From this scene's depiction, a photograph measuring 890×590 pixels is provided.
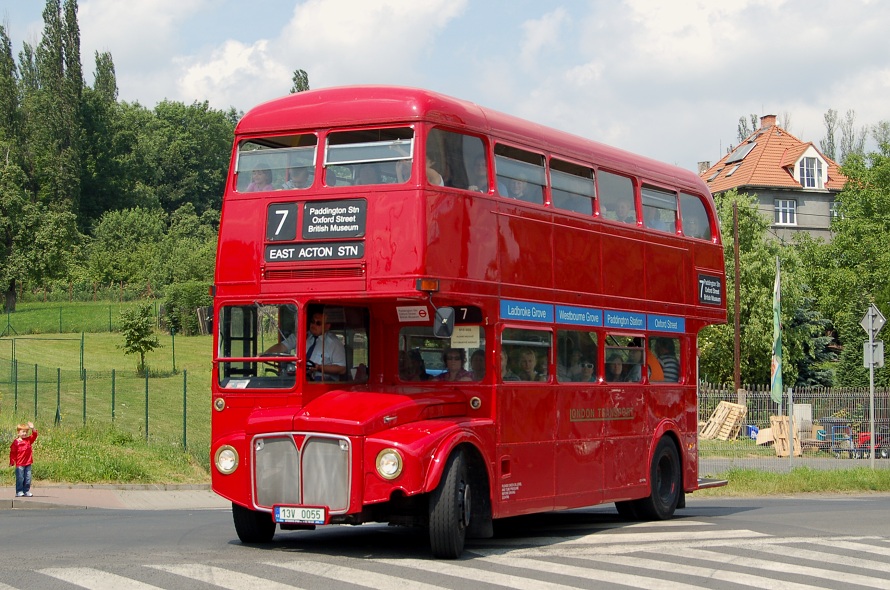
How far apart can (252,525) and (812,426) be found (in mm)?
26267

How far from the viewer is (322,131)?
1274cm

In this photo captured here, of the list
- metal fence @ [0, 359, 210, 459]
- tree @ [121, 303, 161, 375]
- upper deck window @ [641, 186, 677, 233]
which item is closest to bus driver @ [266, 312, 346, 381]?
upper deck window @ [641, 186, 677, 233]

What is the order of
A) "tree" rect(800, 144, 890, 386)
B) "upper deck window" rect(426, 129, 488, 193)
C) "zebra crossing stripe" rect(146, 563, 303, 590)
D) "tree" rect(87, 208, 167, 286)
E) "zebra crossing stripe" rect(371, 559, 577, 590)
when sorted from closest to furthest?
1. "zebra crossing stripe" rect(146, 563, 303, 590)
2. "zebra crossing stripe" rect(371, 559, 577, 590)
3. "upper deck window" rect(426, 129, 488, 193)
4. "tree" rect(800, 144, 890, 386)
5. "tree" rect(87, 208, 167, 286)

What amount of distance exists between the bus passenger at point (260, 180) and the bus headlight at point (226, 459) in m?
2.63

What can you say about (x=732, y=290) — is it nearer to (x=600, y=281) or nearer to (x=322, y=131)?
(x=600, y=281)

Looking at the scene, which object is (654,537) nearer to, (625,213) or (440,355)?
(440,355)

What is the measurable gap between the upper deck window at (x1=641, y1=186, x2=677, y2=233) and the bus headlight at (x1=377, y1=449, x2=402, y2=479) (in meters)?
6.43

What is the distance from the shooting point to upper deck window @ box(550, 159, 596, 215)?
14.6 m

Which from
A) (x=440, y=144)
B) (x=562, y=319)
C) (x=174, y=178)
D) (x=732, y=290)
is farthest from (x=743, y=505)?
(x=174, y=178)

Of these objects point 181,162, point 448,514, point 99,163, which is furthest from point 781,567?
point 181,162

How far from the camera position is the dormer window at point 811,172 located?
267ft

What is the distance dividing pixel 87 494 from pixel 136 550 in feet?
36.9

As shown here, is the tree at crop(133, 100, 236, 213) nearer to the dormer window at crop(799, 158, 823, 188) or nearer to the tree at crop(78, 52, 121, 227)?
the tree at crop(78, 52, 121, 227)

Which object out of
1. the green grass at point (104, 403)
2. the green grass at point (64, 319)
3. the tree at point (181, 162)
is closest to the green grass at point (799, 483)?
the green grass at point (104, 403)
